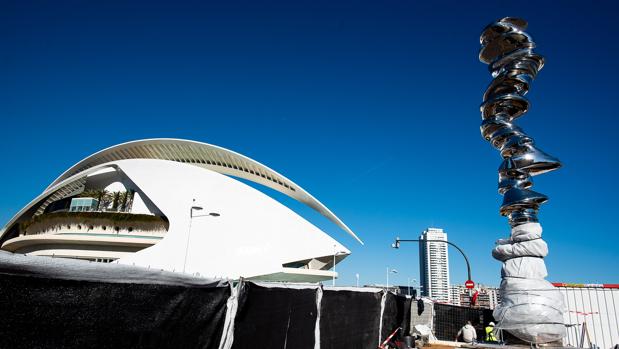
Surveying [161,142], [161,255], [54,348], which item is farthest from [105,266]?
[161,142]

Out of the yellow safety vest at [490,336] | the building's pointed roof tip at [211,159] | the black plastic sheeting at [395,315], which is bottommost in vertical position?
the yellow safety vest at [490,336]

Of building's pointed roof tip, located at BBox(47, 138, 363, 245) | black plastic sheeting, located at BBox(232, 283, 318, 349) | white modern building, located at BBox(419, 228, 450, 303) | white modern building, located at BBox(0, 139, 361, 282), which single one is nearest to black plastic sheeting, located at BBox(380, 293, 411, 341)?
black plastic sheeting, located at BBox(232, 283, 318, 349)

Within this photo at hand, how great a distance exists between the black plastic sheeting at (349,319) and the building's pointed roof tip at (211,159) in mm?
27395

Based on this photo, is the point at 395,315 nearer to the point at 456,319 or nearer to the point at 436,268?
the point at 456,319

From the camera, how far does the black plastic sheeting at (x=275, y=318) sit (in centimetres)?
385

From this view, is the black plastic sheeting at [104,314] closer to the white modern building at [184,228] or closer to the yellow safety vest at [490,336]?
the yellow safety vest at [490,336]

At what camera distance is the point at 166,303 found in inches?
116

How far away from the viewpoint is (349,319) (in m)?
6.44

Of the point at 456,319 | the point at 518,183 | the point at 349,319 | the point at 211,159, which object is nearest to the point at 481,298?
the point at 211,159

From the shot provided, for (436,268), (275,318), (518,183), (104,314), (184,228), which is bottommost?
(275,318)

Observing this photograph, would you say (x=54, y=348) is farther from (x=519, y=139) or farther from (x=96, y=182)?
(x=96, y=182)

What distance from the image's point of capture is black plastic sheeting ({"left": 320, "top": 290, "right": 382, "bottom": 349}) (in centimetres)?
560

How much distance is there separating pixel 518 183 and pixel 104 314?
11088 mm

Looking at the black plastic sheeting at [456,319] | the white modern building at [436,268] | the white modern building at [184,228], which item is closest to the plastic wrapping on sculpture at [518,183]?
the black plastic sheeting at [456,319]
